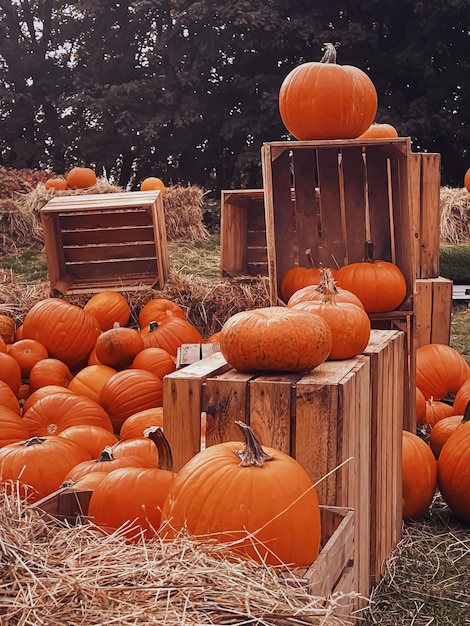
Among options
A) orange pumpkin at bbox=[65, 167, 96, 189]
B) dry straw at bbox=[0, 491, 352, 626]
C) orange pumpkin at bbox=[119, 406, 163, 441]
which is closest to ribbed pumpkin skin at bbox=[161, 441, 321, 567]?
dry straw at bbox=[0, 491, 352, 626]

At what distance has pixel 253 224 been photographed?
20.1ft

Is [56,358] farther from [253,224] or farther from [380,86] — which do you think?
[380,86]

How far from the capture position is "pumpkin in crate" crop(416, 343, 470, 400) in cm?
482

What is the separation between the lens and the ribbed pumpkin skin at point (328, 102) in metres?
4.00

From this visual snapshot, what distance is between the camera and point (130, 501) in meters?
2.14

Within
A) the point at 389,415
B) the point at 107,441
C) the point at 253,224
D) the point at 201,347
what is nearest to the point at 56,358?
the point at 201,347

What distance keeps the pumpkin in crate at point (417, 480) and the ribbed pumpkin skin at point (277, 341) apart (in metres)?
1.03

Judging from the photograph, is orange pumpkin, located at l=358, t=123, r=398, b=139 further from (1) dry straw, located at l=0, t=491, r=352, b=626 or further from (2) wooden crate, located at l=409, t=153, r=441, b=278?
(1) dry straw, located at l=0, t=491, r=352, b=626

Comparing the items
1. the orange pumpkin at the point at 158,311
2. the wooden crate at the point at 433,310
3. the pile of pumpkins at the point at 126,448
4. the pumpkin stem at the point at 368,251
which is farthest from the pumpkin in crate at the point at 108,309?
the wooden crate at the point at 433,310

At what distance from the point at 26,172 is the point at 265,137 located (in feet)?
22.4

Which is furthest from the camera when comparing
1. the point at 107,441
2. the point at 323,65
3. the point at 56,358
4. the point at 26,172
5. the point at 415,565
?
the point at 26,172

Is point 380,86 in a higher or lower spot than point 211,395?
higher

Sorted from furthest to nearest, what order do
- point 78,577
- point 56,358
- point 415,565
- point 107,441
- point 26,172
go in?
point 26,172 → point 56,358 → point 107,441 → point 415,565 → point 78,577

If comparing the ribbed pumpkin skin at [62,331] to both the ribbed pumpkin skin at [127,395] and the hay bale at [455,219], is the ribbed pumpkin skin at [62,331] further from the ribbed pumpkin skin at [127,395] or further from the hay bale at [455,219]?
the hay bale at [455,219]
